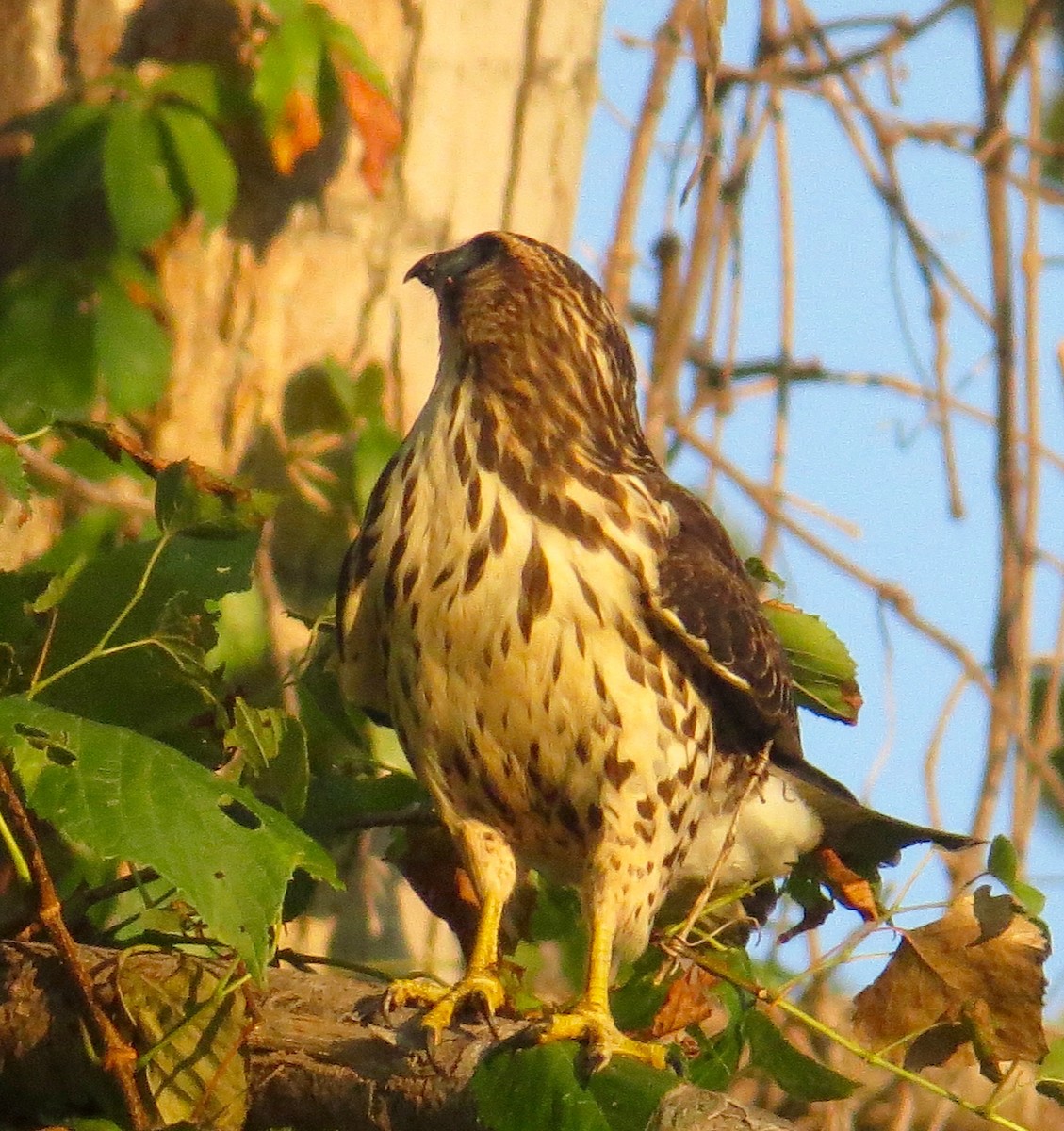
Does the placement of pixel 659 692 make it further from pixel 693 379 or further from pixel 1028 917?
pixel 693 379

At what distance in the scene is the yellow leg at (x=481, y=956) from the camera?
248 centimetres

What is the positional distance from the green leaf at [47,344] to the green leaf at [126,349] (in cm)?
3

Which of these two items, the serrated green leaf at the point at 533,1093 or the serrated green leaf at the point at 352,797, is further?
the serrated green leaf at the point at 352,797

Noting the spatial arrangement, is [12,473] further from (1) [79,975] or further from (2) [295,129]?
(2) [295,129]

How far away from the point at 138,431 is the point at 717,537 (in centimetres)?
150

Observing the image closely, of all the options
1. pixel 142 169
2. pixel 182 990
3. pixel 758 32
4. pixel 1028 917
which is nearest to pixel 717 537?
pixel 1028 917

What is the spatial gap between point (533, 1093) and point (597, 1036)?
262 millimetres

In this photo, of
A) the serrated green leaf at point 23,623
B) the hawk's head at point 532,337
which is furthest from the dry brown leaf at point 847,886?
the serrated green leaf at point 23,623

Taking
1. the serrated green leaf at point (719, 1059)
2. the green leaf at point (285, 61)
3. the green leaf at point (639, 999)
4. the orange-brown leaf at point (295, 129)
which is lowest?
the serrated green leaf at point (719, 1059)

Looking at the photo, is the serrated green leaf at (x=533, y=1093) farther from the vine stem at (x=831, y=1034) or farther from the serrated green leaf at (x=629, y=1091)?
the vine stem at (x=831, y=1034)

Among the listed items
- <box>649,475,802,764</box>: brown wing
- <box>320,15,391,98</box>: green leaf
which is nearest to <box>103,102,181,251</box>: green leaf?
<box>320,15,391,98</box>: green leaf

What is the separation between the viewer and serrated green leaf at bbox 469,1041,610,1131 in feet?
7.14

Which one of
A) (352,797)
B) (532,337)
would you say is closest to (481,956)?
(352,797)

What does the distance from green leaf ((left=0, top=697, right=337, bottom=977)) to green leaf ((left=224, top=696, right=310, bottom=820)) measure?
321 mm
